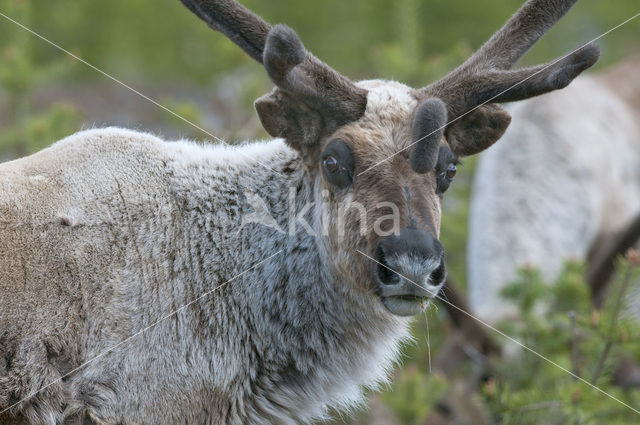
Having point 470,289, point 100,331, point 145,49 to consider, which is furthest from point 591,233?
point 145,49

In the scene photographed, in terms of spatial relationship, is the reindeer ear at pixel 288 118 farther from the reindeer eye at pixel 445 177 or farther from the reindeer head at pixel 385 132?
the reindeer eye at pixel 445 177

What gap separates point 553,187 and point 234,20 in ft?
23.2

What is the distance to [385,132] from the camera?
5.25m

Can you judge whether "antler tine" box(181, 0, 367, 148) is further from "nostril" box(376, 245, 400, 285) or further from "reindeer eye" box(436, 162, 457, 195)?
"nostril" box(376, 245, 400, 285)

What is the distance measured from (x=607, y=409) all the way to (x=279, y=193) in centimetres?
412

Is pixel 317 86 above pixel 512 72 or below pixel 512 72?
below

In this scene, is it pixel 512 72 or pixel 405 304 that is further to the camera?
pixel 512 72

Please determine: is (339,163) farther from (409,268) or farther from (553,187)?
(553,187)

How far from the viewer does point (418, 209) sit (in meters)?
4.93

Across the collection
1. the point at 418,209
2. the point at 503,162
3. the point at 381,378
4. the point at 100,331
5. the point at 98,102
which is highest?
the point at 98,102

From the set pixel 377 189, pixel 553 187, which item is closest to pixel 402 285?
pixel 377 189

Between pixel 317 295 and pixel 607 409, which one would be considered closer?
pixel 317 295

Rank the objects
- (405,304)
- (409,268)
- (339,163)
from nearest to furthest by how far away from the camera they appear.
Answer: (409,268) → (405,304) → (339,163)

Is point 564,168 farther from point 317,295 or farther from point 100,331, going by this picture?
point 100,331
